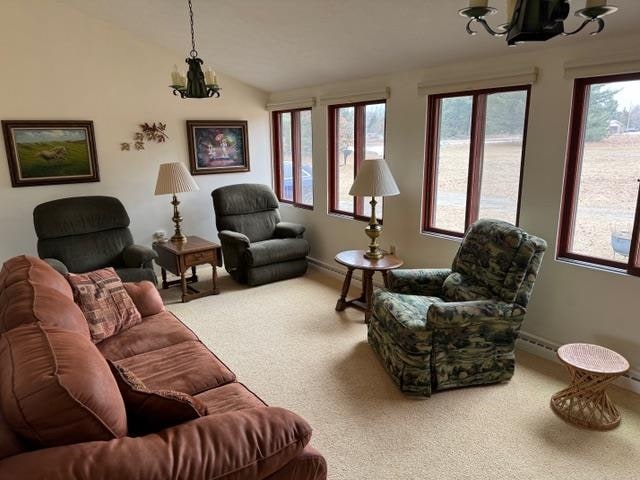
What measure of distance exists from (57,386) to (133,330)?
1516 mm

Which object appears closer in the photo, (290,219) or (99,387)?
(99,387)

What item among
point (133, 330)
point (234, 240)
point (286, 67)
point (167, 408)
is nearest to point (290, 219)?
point (234, 240)

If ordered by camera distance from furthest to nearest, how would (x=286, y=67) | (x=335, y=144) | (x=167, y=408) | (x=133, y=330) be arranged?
(x=335, y=144) → (x=286, y=67) → (x=133, y=330) → (x=167, y=408)

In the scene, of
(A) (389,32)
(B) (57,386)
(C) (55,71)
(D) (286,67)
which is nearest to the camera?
(B) (57,386)

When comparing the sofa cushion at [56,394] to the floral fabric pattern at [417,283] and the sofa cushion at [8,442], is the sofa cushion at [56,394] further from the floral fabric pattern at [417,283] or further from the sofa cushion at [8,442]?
the floral fabric pattern at [417,283]

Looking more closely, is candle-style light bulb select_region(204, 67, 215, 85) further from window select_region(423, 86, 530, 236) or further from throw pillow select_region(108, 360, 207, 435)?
throw pillow select_region(108, 360, 207, 435)

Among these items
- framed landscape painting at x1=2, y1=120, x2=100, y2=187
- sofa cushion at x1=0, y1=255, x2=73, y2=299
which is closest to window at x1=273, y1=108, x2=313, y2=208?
framed landscape painting at x1=2, y1=120, x2=100, y2=187

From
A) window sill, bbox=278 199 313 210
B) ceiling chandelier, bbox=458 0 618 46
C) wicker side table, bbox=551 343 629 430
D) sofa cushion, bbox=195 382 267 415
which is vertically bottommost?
wicker side table, bbox=551 343 629 430

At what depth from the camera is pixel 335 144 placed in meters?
4.86

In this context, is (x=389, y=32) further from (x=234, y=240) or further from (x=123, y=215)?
(x=123, y=215)

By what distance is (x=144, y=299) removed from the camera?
9.36 ft

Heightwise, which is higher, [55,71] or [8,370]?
[55,71]

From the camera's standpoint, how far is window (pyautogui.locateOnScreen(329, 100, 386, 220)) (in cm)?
438

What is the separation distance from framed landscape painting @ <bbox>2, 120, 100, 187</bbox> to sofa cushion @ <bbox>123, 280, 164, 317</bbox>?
2205mm
